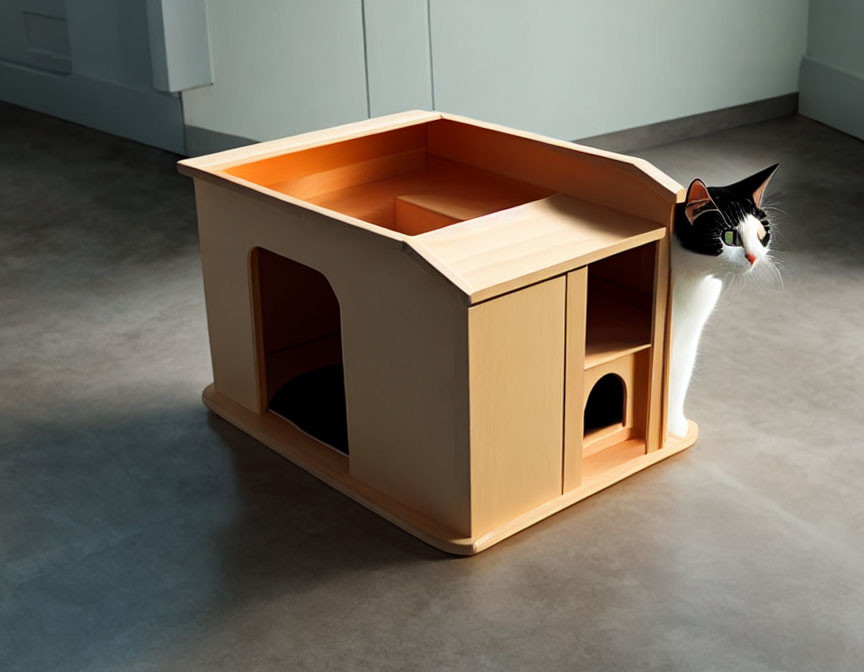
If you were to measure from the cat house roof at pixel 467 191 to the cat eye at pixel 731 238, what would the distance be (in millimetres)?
100

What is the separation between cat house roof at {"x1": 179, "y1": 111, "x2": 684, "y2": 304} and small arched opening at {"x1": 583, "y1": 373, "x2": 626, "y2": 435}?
1.09 feet

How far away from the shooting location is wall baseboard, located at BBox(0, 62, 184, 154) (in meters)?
4.34

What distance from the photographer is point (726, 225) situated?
206 cm

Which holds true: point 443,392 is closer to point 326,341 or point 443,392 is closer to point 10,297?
point 326,341

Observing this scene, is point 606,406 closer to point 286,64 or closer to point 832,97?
point 286,64

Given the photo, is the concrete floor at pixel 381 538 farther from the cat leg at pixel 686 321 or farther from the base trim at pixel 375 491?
the cat leg at pixel 686 321

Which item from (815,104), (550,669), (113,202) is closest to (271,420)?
(550,669)

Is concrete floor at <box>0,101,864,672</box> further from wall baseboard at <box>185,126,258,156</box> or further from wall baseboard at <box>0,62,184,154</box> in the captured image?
wall baseboard at <box>0,62,184,154</box>

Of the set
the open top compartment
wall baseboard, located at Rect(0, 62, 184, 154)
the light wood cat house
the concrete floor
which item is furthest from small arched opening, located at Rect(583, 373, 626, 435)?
wall baseboard, located at Rect(0, 62, 184, 154)

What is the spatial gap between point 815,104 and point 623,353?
283 centimetres

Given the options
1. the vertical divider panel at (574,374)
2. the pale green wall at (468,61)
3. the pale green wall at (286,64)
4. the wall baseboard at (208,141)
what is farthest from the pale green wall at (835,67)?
the vertical divider panel at (574,374)

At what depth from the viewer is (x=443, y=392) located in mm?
1928

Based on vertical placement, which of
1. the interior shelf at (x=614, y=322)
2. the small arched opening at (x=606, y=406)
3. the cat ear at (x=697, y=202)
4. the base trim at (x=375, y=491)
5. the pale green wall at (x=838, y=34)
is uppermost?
the cat ear at (x=697, y=202)

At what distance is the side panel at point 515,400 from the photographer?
1.88 m
